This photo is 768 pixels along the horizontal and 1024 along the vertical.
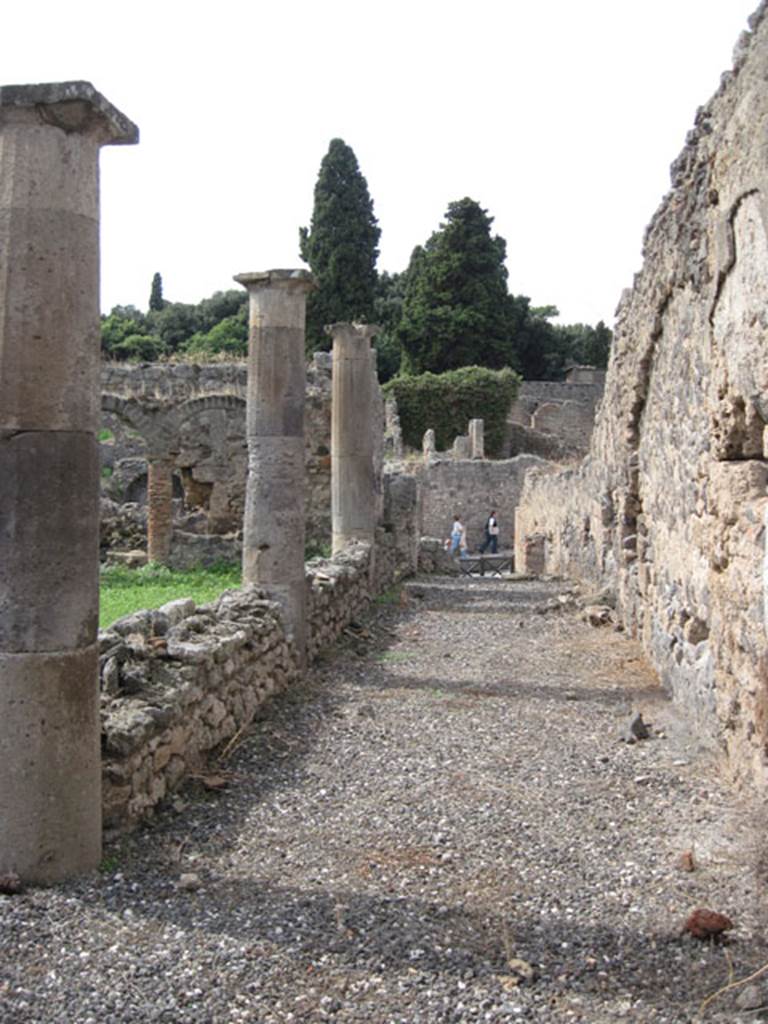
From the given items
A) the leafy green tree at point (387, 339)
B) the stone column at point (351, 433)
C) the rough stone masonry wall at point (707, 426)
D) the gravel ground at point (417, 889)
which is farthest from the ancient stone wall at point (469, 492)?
the gravel ground at point (417, 889)

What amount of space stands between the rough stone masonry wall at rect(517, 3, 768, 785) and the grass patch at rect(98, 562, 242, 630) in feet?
16.9

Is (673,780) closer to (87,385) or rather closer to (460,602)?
(87,385)

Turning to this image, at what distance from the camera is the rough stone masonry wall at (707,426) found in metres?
5.09

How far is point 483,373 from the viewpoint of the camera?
41.4m

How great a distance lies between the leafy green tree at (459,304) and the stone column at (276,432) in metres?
37.7

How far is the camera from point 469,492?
31188 millimetres

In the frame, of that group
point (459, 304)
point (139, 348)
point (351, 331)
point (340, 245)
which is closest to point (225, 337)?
point (139, 348)

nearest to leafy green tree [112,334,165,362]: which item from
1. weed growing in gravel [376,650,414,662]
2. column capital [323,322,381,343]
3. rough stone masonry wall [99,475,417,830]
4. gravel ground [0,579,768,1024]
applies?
A: column capital [323,322,381,343]

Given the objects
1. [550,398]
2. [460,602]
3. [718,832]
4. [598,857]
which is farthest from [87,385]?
[550,398]

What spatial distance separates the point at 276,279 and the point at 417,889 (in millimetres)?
5764

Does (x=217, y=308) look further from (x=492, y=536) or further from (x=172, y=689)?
(x=172, y=689)

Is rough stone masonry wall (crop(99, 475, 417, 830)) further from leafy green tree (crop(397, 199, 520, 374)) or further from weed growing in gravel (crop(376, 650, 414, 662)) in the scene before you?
leafy green tree (crop(397, 199, 520, 374))

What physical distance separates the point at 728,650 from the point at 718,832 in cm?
122

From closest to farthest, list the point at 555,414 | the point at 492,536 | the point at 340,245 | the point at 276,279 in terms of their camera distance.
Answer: the point at 276,279 < the point at 492,536 < the point at 340,245 < the point at 555,414
